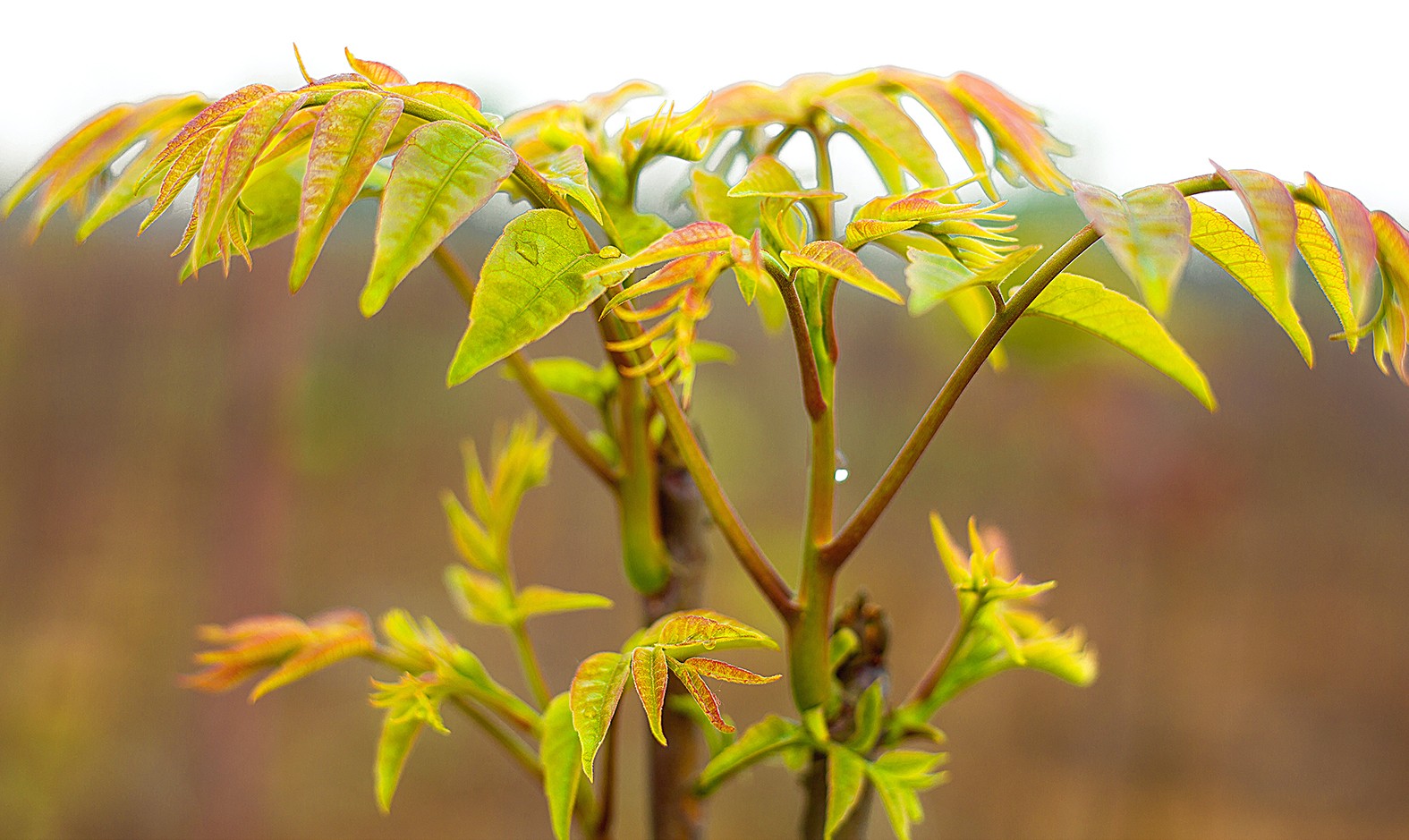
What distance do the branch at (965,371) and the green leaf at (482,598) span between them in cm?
19

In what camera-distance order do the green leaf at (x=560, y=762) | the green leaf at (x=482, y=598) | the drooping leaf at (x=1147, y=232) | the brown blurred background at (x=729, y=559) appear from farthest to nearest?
the brown blurred background at (x=729, y=559)
the green leaf at (x=482, y=598)
the green leaf at (x=560, y=762)
the drooping leaf at (x=1147, y=232)

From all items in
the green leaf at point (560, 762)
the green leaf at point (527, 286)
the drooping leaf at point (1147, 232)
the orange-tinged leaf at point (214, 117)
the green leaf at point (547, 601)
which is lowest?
the green leaf at point (547, 601)

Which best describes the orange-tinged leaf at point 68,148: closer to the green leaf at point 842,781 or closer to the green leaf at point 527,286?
the green leaf at point 527,286

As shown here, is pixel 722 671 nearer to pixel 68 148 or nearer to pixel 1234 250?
pixel 1234 250

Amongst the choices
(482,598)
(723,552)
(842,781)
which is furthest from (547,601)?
(723,552)

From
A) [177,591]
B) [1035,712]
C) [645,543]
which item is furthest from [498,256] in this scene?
[1035,712]

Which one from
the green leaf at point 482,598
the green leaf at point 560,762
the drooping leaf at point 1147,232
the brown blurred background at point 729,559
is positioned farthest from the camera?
the brown blurred background at point 729,559

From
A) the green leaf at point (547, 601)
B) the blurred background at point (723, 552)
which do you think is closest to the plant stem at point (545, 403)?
the green leaf at point (547, 601)

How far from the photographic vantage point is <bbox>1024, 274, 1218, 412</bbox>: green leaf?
9.7 inches

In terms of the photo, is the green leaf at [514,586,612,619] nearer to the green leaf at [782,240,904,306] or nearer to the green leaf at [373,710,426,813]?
the green leaf at [373,710,426,813]

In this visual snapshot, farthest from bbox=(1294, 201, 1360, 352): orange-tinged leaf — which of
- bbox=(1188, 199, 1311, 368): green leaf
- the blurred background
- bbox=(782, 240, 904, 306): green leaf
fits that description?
the blurred background

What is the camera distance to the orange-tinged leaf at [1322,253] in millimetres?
255

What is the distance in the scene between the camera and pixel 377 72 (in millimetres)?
271

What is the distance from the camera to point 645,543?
0.38 meters
